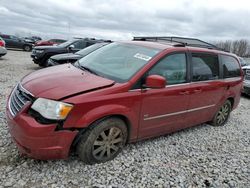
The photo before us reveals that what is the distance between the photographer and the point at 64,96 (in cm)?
279

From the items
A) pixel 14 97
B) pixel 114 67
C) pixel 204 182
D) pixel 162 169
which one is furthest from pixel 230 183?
pixel 14 97

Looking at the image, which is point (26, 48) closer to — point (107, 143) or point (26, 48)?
point (26, 48)

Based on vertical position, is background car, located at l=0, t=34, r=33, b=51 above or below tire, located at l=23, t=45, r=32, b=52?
above

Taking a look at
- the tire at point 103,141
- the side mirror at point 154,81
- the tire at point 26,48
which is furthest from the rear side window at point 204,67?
the tire at point 26,48

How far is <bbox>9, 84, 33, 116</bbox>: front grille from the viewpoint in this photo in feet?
9.59

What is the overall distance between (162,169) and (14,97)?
2.25 metres

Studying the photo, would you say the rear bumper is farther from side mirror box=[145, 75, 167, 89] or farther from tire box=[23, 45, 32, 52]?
tire box=[23, 45, 32, 52]

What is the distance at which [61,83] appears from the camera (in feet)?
10.0

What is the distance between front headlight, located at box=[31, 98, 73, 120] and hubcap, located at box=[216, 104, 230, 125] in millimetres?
3794

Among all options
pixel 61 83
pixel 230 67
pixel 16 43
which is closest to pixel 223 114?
pixel 230 67

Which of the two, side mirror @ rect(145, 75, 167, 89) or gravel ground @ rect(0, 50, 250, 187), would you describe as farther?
side mirror @ rect(145, 75, 167, 89)

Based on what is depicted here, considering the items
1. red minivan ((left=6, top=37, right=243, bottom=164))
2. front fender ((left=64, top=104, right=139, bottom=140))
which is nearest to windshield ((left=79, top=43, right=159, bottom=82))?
red minivan ((left=6, top=37, right=243, bottom=164))

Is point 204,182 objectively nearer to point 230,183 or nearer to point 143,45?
point 230,183

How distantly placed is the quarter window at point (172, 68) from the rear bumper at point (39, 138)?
1534 millimetres
